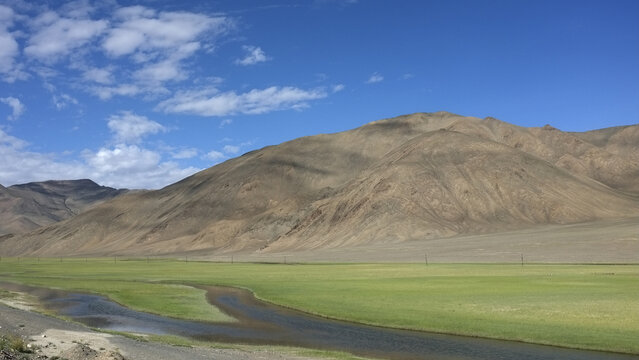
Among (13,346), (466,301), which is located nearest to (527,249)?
(466,301)

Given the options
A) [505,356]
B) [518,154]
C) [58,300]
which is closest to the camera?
[505,356]

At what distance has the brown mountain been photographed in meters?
129

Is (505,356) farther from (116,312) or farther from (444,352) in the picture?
(116,312)

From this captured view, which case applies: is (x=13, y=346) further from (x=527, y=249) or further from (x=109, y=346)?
(x=527, y=249)

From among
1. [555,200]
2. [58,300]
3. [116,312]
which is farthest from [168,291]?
[555,200]

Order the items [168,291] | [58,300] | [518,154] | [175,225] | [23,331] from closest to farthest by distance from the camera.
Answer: [23,331] → [58,300] → [168,291] → [518,154] → [175,225]

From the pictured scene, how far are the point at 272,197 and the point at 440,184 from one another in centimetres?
6219

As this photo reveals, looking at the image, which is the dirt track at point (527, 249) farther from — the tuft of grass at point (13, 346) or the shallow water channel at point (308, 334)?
the tuft of grass at point (13, 346)

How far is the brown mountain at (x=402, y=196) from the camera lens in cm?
12875

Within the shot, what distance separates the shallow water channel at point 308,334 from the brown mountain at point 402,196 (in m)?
88.8

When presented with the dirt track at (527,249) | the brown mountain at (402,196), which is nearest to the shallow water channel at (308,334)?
the dirt track at (527,249)

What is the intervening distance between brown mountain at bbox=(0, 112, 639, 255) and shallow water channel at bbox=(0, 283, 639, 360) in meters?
88.8

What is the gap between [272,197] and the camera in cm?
18312

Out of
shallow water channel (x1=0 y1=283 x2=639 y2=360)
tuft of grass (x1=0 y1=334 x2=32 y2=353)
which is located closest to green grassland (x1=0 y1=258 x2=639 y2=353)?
shallow water channel (x1=0 y1=283 x2=639 y2=360)
